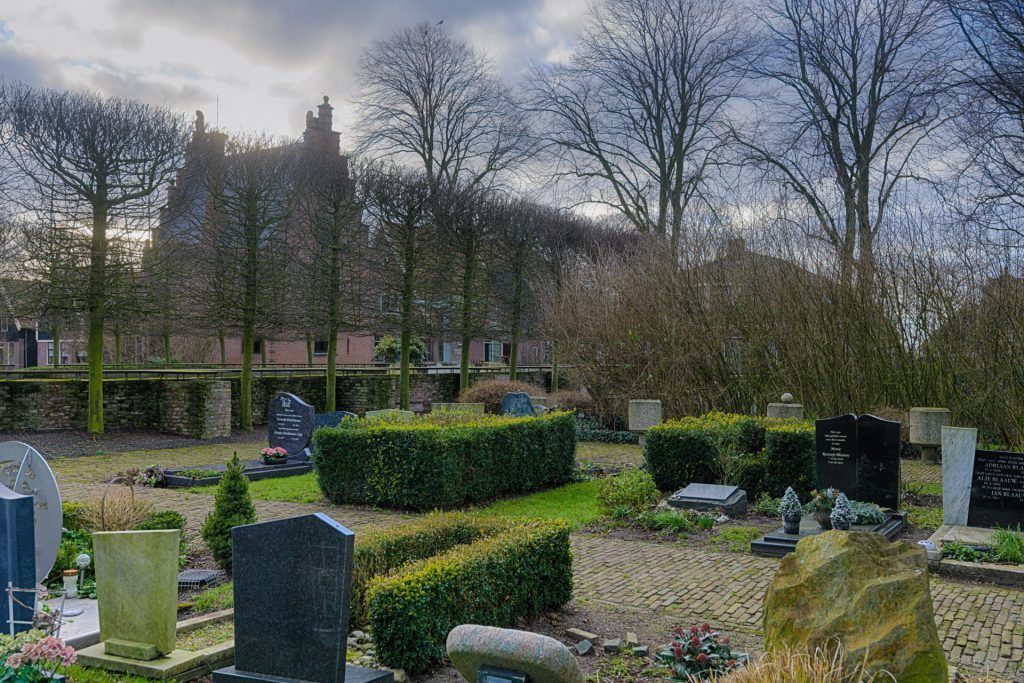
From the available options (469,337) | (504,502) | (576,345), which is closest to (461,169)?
(469,337)

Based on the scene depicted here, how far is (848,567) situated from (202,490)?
509 inches

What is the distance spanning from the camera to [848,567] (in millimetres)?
4770

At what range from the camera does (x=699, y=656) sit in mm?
5746

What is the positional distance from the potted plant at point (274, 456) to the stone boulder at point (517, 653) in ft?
44.1

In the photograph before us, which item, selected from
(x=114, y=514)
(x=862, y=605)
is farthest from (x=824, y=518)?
(x=114, y=514)

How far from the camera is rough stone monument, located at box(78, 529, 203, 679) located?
19.2 feet

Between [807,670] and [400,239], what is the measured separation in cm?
2495

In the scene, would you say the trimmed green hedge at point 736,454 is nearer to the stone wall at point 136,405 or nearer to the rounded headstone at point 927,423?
the rounded headstone at point 927,423

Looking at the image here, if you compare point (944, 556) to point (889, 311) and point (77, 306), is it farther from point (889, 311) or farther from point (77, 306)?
point (77, 306)

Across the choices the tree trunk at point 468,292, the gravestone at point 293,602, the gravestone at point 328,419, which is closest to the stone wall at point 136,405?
the gravestone at point 328,419

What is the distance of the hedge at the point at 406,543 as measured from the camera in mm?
6824

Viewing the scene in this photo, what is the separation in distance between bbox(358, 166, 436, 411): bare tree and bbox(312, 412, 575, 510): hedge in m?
13.8

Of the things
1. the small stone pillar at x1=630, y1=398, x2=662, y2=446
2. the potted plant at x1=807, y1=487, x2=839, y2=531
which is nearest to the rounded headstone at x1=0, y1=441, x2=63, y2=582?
the potted plant at x1=807, y1=487, x2=839, y2=531

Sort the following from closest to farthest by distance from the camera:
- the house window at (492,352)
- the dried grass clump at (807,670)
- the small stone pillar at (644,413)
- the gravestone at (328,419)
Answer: the dried grass clump at (807,670), the gravestone at (328,419), the small stone pillar at (644,413), the house window at (492,352)
